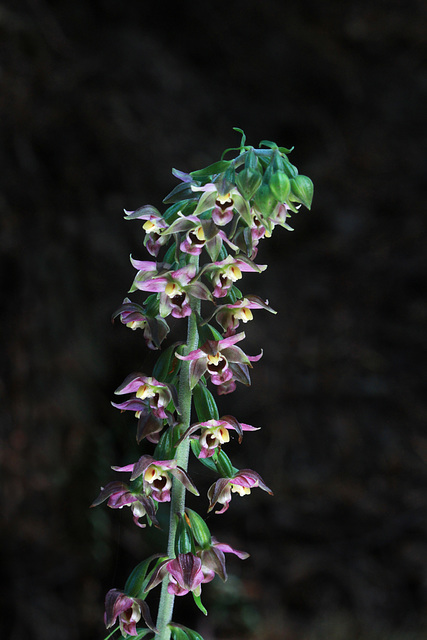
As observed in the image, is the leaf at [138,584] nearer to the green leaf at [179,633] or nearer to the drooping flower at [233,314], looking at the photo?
the green leaf at [179,633]

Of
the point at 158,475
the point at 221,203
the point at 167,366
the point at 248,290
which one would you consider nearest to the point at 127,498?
the point at 158,475

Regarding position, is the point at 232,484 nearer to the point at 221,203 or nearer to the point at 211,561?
the point at 211,561

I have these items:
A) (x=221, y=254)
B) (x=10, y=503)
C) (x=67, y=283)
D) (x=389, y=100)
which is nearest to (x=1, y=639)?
(x=10, y=503)

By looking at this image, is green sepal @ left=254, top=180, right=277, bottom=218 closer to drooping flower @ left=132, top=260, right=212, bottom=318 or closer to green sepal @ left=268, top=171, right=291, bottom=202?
green sepal @ left=268, top=171, right=291, bottom=202

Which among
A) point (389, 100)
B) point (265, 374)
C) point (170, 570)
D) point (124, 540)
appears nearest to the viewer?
point (170, 570)

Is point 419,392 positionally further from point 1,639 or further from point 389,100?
point 1,639

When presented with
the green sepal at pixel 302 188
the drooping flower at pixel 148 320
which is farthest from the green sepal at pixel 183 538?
the green sepal at pixel 302 188
